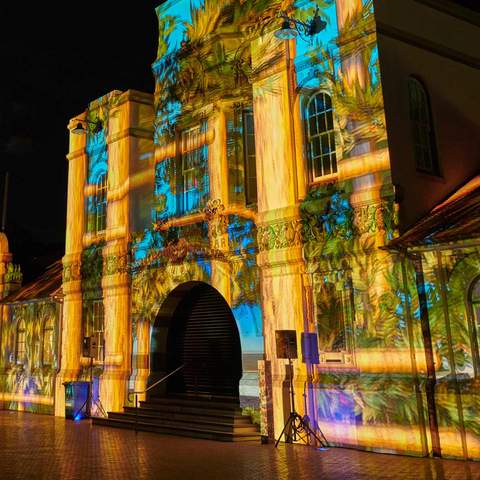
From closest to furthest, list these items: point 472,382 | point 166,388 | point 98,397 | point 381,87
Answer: point 472,382
point 381,87
point 166,388
point 98,397

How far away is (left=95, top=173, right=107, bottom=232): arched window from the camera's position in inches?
905

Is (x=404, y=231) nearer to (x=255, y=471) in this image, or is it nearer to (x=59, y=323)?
(x=255, y=471)

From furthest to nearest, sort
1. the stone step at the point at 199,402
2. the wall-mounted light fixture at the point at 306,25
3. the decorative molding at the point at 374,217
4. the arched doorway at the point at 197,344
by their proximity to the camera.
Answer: the arched doorway at the point at 197,344 < the stone step at the point at 199,402 < the wall-mounted light fixture at the point at 306,25 < the decorative molding at the point at 374,217

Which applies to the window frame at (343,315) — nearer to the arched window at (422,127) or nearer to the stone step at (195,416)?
the stone step at (195,416)

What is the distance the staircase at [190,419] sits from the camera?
15.2 meters

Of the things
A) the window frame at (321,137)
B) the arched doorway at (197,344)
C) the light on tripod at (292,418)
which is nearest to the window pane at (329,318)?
the light on tripod at (292,418)

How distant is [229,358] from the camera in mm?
17828

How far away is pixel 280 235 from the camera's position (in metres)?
15.5

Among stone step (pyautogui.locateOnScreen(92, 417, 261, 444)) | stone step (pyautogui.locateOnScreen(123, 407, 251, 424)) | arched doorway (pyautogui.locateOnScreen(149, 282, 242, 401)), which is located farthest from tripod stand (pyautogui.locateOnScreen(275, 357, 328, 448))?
arched doorway (pyautogui.locateOnScreen(149, 282, 242, 401))

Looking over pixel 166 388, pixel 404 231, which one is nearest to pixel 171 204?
pixel 166 388

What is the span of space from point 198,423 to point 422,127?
371 inches

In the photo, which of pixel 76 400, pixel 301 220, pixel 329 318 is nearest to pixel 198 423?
pixel 329 318

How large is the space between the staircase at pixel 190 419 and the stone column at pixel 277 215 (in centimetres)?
105

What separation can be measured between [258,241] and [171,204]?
4.48 metres
